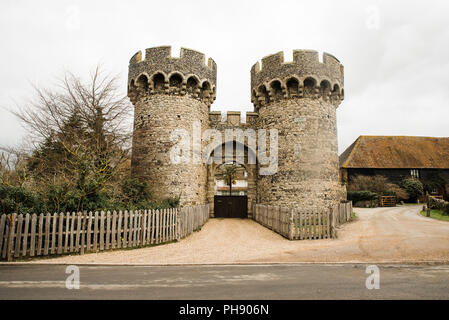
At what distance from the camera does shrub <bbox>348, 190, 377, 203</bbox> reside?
22806 mm

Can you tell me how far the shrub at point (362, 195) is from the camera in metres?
22.8

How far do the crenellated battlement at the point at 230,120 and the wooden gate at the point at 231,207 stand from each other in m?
5.10

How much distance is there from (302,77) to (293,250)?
9.99 metres

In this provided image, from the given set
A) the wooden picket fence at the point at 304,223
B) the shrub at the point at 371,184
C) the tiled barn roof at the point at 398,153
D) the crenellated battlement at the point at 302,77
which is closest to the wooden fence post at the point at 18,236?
the wooden picket fence at the point at 304,223

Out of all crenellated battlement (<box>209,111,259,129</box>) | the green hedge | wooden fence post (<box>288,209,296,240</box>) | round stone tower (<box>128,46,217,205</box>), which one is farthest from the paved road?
the green hedge

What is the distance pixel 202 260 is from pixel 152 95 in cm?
1043

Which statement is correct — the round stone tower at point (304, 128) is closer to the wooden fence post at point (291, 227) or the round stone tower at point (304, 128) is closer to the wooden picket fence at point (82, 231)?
the wooden fence post at point (291, 227)

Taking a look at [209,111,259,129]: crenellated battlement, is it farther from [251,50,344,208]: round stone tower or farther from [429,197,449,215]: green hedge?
[429,197,449,215]: green hedge

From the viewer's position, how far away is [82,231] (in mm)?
6934

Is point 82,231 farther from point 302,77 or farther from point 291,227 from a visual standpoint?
point 302,77

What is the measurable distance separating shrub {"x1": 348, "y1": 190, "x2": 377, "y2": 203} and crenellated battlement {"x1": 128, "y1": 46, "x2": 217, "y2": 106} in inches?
680

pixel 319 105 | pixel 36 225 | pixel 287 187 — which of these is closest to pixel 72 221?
pixel 36 225

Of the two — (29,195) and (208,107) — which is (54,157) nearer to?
(29,195)

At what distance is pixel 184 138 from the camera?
1400 cm
